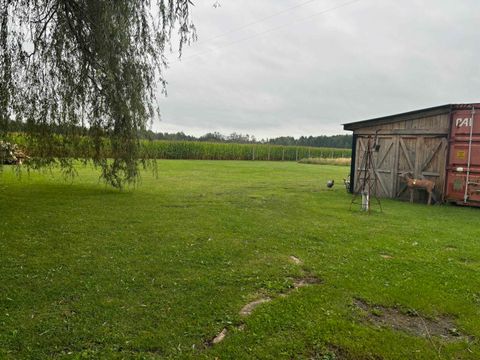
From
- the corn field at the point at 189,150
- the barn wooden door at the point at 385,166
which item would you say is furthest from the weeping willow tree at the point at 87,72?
the barn wooden door at the point at 385,166

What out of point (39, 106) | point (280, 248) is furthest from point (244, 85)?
point (280, 248)

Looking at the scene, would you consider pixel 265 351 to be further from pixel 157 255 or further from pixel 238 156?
pixel 238 156

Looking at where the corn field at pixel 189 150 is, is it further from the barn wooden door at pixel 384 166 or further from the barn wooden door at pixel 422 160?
the barn wooden door at pixel 422 160

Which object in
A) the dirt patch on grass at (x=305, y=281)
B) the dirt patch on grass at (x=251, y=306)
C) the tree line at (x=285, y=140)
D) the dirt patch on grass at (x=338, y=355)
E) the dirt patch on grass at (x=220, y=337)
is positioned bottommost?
the dirt patch on grass at (x=220, y=337)

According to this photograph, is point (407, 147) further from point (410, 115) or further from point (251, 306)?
point (251, 306)

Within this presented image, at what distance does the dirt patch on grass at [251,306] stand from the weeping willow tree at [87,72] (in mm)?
5894

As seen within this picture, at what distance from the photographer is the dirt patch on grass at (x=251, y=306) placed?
3.23 meters

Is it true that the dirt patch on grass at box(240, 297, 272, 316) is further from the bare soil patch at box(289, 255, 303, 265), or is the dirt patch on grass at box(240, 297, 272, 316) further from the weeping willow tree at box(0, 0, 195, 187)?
the weeping willow tree at box(0, 0, 195, 187)

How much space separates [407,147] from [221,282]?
9605mm

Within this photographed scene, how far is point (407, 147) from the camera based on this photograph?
11438 millimetres

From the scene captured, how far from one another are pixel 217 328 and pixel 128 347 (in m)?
0.71

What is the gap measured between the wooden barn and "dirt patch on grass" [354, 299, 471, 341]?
7.78 metres

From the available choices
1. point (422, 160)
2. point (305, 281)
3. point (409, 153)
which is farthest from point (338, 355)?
point (409, 153)

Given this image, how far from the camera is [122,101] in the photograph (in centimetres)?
864
